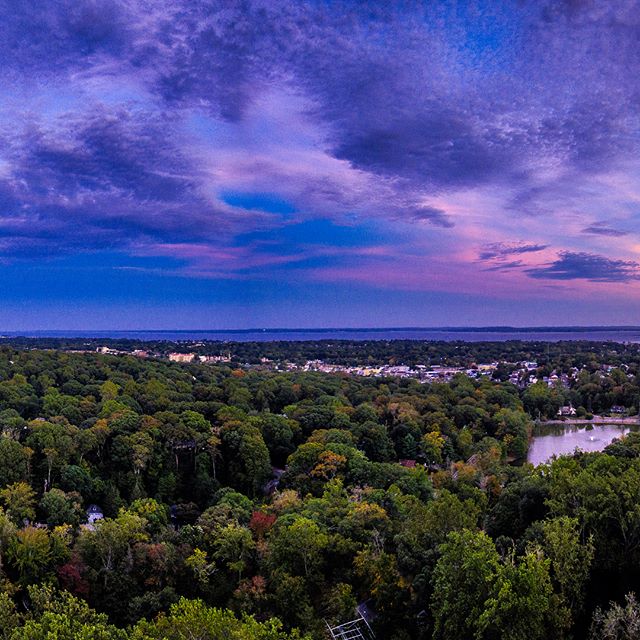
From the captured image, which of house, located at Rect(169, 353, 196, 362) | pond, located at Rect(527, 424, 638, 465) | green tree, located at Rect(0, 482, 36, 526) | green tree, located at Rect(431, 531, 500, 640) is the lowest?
pond, located at Rect(527, 424, 638, 465)

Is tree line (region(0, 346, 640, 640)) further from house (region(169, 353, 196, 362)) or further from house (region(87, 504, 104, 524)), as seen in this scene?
house (region(169, 353, 196, 362))

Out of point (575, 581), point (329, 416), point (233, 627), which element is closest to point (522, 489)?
point (575, 581)

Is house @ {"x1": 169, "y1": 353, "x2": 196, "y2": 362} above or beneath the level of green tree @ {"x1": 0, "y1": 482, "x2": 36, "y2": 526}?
above

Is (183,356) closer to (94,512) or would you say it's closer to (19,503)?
(94,512)

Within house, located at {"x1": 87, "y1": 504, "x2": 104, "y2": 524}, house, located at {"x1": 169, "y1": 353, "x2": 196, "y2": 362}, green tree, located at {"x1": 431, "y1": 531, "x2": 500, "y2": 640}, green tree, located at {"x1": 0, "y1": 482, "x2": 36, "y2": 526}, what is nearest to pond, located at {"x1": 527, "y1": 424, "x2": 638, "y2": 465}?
house, located at {"x1": 87, "y1": 504, "x2": 104, "y2": 524}

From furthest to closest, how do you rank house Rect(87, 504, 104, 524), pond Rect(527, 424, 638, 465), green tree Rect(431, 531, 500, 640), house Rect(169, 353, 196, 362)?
1. house Rect(169, 353, 196, 362)
2. pond Rect(527, 424, 638, 465)
3. house Rect(87, 504, 104, 524)
4. green tree Rect(431, 531, 500, 640)

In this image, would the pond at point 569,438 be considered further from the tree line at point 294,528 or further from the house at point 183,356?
the house at point 183,356

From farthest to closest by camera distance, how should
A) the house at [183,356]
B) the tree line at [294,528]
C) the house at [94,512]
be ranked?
the house at [183,356]
the house at [94,512]
the tree line at [294,528]

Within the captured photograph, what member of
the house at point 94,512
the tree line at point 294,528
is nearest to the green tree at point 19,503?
the tree line at point 294,528
